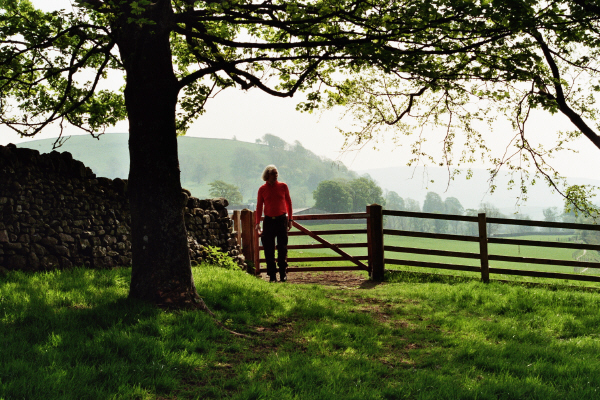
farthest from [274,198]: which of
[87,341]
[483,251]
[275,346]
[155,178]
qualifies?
[87,341]

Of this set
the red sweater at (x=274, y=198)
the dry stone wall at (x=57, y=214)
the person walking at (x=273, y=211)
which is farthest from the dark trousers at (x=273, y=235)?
the dry stone wall at (x=57, y=214)

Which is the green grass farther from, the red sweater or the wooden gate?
the wooden gate

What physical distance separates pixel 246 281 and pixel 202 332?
8.41 ft

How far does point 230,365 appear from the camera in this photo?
13.1ft

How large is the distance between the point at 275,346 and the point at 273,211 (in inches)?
161

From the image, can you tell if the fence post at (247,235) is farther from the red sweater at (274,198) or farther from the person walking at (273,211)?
the red sweater at (274,198)

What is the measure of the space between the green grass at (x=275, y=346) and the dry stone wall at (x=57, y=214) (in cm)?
61

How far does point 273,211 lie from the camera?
8500mm

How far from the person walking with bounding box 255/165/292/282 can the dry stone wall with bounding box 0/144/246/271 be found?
2.48 m

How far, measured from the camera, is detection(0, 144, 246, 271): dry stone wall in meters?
6.41

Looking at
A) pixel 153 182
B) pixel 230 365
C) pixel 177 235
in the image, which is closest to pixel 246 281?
pixel 177 235

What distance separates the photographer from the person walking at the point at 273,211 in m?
8.41

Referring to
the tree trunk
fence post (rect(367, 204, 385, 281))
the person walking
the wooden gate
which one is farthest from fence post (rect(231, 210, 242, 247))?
the tree trunk

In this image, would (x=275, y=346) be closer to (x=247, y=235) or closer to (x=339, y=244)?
(x=339, y=244)
